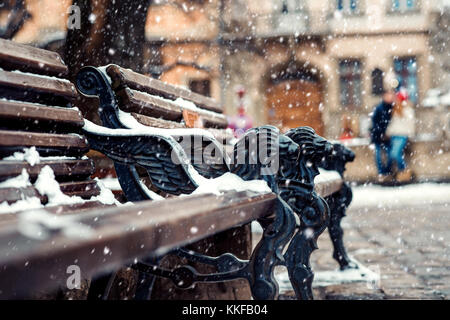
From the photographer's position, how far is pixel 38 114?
184 centimetres

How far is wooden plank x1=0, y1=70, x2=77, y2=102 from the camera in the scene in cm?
176

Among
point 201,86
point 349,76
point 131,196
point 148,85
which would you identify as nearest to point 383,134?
point 349,76

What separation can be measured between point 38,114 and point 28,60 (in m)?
0.18

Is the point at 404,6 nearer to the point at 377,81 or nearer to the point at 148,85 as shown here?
the point at 377,81

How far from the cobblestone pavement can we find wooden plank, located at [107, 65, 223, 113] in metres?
1.20

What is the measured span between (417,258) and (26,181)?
344cm

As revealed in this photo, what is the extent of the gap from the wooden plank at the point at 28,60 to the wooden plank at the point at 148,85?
0.87 feet

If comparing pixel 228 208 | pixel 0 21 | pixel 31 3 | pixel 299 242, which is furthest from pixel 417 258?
pixel 0 21

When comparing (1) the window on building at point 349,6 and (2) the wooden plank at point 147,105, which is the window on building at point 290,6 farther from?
(2) the wooden plank at point 147,105

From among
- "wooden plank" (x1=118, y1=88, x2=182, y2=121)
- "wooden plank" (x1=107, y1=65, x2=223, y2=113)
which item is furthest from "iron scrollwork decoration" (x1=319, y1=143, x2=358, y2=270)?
"wooden plank" (x1=118, y1=88, x2=182, y2=121)

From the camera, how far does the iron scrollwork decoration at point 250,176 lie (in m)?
1.83

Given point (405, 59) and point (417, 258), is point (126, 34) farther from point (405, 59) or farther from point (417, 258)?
point (405, 59)

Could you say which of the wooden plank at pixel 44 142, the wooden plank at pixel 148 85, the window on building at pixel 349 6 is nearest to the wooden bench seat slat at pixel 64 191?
the wooden plank at pixel 44 142

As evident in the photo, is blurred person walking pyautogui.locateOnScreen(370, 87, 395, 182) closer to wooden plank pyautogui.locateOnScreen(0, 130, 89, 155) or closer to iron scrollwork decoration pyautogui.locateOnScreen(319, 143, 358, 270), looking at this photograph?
iron scrollwork decoration pyautogui.locateOnScreen(319, 143, 358, 270)
